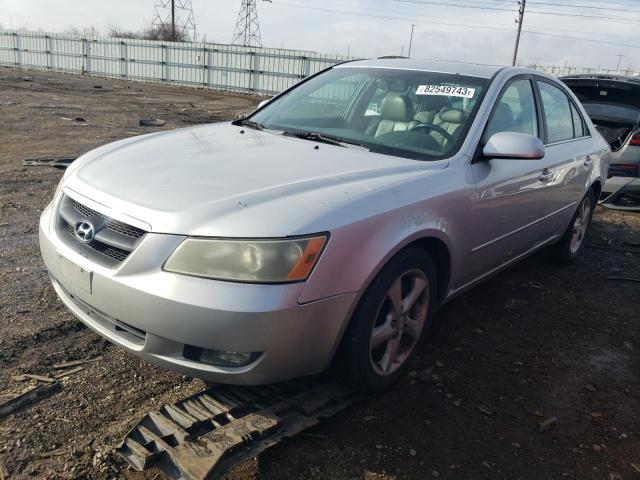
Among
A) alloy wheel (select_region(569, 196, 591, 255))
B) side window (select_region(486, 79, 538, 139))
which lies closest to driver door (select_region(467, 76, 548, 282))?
side window (select_region(486, 79, 538, 139))

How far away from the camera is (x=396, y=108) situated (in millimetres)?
3438

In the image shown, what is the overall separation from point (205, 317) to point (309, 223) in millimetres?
533

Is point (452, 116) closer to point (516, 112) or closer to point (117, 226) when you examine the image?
point (516, 112)

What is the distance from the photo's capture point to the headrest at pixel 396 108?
3376mm

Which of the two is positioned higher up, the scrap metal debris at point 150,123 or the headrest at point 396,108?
the headrest at point 396,108

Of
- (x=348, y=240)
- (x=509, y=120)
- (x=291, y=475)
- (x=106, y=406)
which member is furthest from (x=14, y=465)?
(x=509, y=120)

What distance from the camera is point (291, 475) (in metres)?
2.17

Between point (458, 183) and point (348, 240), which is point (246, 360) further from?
point (458, 183)

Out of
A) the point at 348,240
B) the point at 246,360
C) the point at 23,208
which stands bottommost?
the point at 23,208

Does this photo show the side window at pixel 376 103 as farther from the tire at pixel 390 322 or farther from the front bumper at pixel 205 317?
the front bumper at pixel 205 317

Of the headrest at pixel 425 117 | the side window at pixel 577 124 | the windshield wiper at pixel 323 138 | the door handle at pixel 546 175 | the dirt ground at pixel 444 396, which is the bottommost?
the dirt ground at pixel 444 396

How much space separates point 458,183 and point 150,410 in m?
1.89

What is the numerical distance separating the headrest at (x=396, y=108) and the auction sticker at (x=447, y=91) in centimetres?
12

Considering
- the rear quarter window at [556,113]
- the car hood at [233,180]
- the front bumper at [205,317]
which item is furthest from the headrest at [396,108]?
the front bumper at [205,317]
